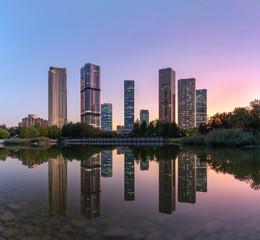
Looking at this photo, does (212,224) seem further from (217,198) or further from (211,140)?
(211,140)

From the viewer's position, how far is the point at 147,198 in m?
5.53

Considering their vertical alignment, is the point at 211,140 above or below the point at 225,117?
below

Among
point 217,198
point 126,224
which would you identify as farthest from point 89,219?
point 217,198

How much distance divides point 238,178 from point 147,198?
438 cm

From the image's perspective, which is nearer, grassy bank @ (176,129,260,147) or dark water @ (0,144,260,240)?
dark water @ (0,144,260,240)

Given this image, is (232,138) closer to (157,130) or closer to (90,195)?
(90,195)

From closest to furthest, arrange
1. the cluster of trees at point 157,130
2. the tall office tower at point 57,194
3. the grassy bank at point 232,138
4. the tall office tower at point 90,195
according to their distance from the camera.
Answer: the tall office tower at point 90,195
the tall office tower at point 57,194
the grassy bank at point 232,138
the cluster of trees at point 157,130

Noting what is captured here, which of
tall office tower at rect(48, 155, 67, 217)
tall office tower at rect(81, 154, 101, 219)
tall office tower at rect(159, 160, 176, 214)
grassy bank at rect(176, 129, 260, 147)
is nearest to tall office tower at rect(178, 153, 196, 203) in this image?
tall office tower at rect(159, 160, 176, 214)

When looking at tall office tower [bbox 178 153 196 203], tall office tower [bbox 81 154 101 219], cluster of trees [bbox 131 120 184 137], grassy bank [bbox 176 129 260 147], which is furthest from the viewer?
cluster of trees [bbox 131 120 184 137]

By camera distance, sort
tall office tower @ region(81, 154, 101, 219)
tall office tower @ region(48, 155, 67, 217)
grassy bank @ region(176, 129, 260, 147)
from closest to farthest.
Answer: tall office tower @ region(81, 154, 101, 219) → tall office tower @ region(48, 155, 67, 217) → grassy bank @ region(176, 129, 260, 147)

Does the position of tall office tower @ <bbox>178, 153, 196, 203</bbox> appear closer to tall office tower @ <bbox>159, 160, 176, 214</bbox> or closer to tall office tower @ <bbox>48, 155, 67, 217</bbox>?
tall office tower @ <bbox>159, 160, 176, 214</bbox>

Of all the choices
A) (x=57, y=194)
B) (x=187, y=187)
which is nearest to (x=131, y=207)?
(x=57, y=194)

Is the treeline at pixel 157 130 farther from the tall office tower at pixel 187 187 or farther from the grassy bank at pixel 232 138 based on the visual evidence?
the tall office tower at pixel 187 187

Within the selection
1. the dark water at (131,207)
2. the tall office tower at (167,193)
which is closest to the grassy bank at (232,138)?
the dark water at (131,207)
